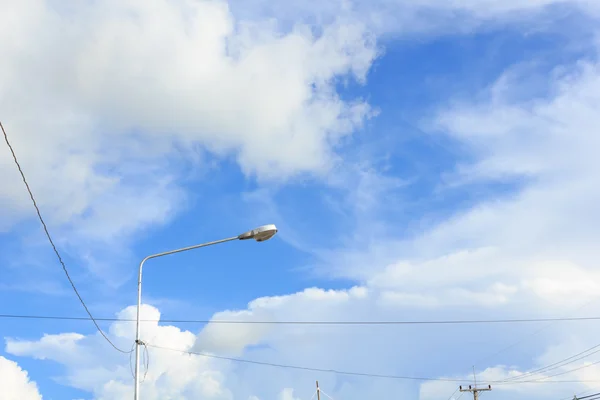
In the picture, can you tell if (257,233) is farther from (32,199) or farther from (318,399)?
(318,399)

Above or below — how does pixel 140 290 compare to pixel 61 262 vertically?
below

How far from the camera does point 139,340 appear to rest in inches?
877

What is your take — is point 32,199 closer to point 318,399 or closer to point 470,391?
point 318,399

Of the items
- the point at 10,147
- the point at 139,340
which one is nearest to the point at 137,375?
the point at 139,340

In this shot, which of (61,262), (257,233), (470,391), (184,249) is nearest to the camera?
(257,233)

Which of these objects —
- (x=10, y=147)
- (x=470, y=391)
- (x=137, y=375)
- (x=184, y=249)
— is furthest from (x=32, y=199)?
(x=470, y=391)

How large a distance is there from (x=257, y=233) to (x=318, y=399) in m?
54.2

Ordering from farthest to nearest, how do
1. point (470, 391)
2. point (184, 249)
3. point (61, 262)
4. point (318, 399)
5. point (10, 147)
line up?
1. point (470, 391)
2. point (318, 399)
3. point (61, 262)
4. point (184, 249)
5. point (10, 147)

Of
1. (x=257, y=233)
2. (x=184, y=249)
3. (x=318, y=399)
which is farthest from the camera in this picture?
(x=318, y=399)

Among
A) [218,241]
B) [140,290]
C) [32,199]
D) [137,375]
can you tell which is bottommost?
[137,375]

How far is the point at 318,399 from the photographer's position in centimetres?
7169

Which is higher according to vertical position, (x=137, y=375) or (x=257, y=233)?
(x=257, y=233)

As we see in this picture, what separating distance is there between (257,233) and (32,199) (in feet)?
24.4

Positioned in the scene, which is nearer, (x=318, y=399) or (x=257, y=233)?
(x=257, y=233)
